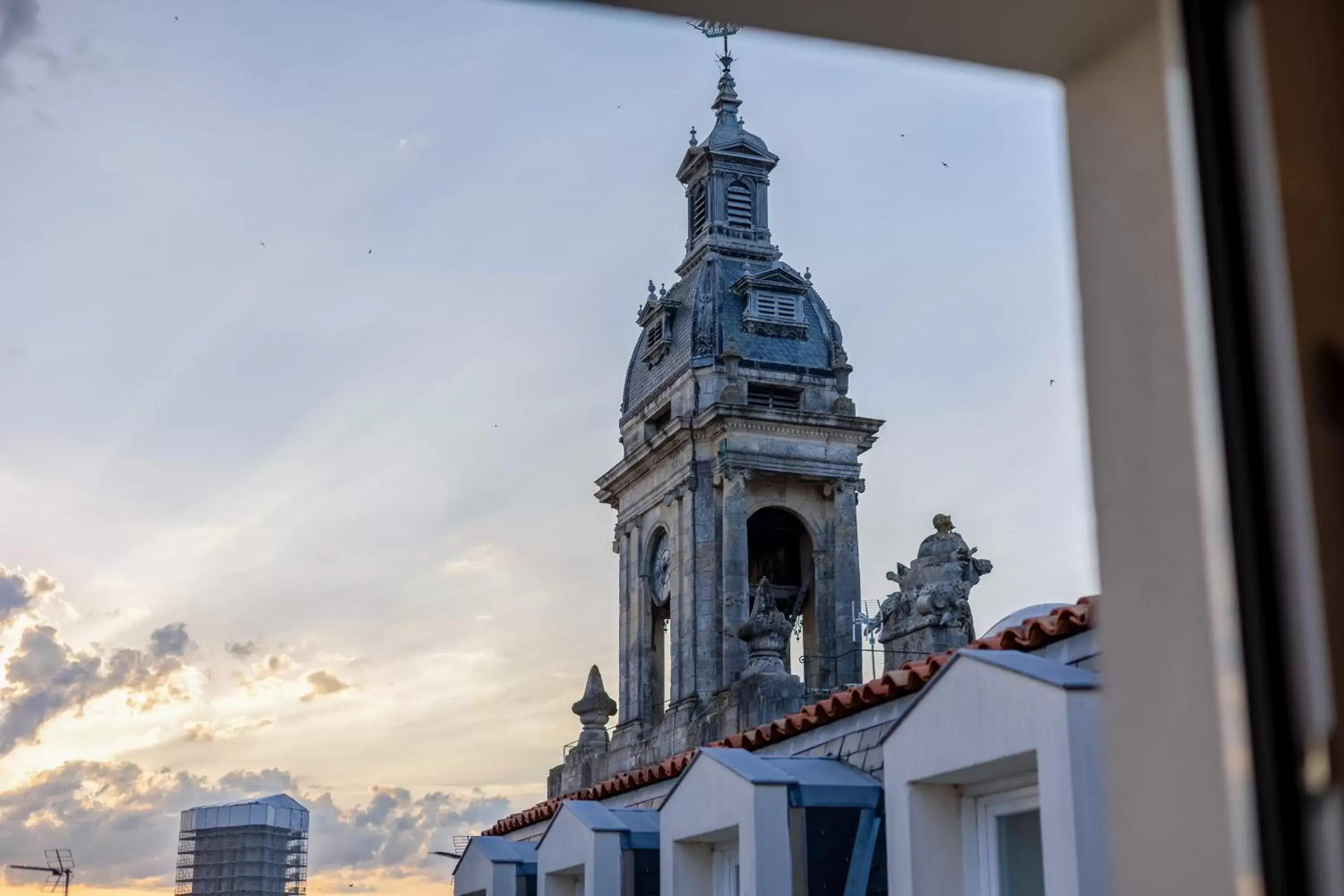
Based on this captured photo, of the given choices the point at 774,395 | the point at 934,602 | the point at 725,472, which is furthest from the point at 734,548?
the point at 934,602

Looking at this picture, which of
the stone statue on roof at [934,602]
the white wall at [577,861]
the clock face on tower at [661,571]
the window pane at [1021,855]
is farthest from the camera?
the clock face on tower at [661,571]

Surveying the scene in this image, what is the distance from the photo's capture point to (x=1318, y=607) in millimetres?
1953

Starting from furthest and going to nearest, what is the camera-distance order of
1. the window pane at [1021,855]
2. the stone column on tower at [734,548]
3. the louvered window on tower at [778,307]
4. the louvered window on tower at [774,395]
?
the louvered window on tower at [778,307] → the louvered window on tower at [774,395] → the stone column on tower at [734,548] → the window pane at [1021,855]

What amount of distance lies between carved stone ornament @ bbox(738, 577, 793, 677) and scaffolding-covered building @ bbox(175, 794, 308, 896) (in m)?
41.6

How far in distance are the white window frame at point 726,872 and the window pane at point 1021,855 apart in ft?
9.79

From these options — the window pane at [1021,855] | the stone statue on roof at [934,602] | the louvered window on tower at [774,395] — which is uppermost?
the louvered window on tower at [774,395]

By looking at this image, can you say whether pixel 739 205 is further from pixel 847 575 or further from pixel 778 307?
pixel 847 575

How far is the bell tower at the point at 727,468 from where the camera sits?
99.2 ft

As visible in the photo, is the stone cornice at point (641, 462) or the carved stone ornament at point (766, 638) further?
the stone cornice at point (641, 462)

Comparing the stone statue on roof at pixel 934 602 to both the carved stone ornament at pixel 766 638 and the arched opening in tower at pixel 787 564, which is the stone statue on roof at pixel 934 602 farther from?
the arched opening in tower at pixel 787 564

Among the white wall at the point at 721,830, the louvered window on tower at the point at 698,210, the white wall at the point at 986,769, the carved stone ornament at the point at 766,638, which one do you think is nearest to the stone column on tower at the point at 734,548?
the carved stone ornament at the point at 766,638

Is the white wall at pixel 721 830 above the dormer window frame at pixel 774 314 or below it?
below

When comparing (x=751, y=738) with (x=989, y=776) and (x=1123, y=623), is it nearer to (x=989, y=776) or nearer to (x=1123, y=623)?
(x=989, y=776)

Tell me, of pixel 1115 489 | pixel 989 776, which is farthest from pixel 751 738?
pixel 1115 489
